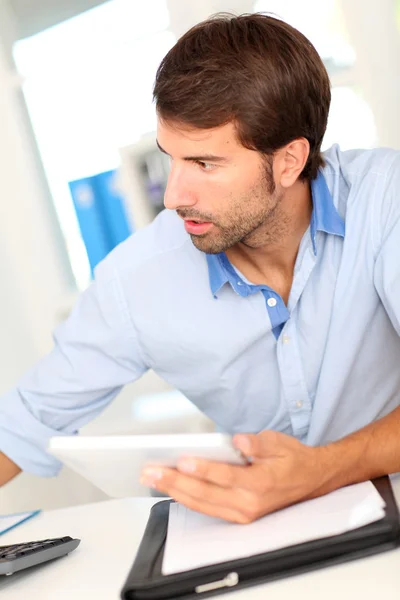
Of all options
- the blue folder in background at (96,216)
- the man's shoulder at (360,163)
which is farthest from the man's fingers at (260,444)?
the blue folder in background at (96,216)

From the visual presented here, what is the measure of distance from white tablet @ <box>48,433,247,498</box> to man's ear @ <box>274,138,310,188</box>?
63cm

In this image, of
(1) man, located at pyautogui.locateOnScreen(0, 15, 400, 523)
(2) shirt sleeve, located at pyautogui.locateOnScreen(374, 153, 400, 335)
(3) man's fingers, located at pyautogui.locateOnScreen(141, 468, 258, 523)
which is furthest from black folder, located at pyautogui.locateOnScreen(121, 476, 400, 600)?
(2) shirt sleeve, located at pyautogui.locateOnScreen(374, 153, 400, 335)

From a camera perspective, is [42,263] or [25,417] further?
[42,263]

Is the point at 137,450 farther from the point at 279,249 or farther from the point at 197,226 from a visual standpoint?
the point at 279,249

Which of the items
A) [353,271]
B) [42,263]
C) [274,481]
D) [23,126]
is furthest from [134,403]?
[274,481]

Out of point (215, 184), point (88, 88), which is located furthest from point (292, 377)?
point (88, 88)

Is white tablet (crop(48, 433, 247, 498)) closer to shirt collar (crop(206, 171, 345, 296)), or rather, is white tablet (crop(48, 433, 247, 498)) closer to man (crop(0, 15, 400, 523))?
man (crop(0, 15, 400, 523))

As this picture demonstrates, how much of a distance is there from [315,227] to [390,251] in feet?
0.48

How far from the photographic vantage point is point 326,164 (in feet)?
5.08

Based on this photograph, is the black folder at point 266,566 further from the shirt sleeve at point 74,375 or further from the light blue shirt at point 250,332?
the shirt sleeve at point 74,375

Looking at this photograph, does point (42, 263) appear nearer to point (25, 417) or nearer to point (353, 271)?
point (25, 417)

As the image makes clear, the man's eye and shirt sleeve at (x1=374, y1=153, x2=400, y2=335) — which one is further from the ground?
the man's eye

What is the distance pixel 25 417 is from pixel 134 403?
4.01 feet

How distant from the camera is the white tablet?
92 cm
